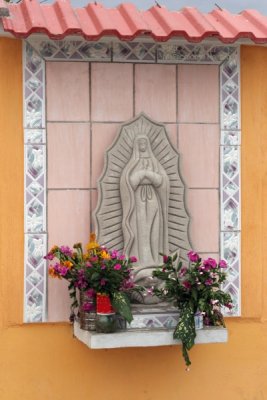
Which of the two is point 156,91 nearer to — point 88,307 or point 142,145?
point 142,145

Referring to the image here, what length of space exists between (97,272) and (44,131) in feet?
3.48

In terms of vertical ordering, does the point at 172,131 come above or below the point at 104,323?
above

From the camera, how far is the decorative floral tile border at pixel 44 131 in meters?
6.11

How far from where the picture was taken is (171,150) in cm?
622

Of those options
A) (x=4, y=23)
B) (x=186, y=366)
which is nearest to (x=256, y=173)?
(x=186, y=366)

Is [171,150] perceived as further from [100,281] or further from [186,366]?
[186,366]

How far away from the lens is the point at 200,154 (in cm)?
634

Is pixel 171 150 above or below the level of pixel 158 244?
above

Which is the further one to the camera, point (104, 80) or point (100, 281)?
point (104, 80)

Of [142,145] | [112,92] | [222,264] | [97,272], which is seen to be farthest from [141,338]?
[112,92]

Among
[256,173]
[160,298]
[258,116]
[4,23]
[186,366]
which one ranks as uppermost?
[4,23]

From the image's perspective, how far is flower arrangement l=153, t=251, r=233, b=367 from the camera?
5730mm

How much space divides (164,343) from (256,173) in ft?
4.62

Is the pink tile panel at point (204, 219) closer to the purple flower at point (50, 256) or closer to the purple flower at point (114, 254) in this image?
the purple flower at point (114, 254)
